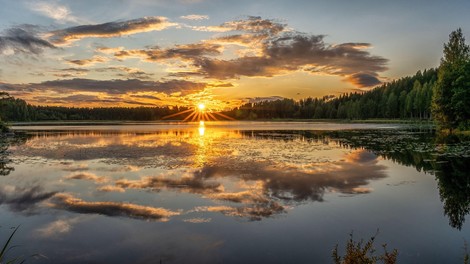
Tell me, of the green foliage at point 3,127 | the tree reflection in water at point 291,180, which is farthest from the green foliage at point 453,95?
the green foliage at point 3,127

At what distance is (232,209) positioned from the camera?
1378 centimetres

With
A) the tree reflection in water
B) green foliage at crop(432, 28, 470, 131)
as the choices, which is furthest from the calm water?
green foliage at crop(432, 28, 470, 131)

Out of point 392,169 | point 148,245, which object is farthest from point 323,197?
point 392,169

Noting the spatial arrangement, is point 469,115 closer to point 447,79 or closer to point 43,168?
point 447,79

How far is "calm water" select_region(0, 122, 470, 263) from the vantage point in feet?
32.2

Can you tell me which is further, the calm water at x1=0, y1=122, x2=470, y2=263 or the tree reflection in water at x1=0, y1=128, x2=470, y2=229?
the tree reflection in water at x1=0, y1=128, x2=470, y2=229

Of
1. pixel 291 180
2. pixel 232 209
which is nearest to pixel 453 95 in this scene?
pixel 291 180

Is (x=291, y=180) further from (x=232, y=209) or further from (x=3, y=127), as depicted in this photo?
(x=3, y=127)

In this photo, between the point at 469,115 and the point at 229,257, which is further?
the point at 469,115

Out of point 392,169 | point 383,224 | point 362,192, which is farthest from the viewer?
point 392,169

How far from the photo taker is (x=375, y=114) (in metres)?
165

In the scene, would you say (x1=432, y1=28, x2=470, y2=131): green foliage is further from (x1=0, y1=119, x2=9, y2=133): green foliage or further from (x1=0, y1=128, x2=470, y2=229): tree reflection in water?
(x1=0, y1=119, x2=9, y2=133): green foliage

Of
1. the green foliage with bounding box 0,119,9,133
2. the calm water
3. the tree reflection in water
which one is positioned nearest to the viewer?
the calm water

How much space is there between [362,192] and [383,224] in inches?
183
